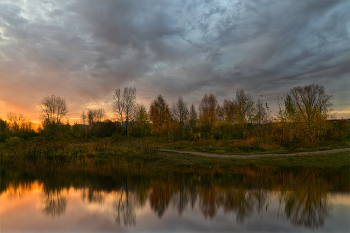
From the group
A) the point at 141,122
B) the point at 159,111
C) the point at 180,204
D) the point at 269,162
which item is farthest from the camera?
the point at 159,111

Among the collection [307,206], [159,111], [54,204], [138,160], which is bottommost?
[307,206]

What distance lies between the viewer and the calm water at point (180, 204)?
5102 millimetres

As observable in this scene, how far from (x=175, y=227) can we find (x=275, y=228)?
2.53 metres

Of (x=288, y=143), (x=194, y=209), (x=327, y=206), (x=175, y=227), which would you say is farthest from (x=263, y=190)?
(x=288, y=143)

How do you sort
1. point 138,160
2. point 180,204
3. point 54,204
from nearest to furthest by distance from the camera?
point 180,204 < point 54,204 < point 138,160

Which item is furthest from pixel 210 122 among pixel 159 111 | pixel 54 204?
pixel 54 204

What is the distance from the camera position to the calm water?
510 cm

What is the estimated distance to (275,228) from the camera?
4836 mm

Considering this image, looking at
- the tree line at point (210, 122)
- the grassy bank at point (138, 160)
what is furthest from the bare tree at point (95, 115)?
the grassy bank at point (138, 160)

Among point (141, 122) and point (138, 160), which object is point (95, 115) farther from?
point (138, 160)

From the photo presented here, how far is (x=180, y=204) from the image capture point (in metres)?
6.33

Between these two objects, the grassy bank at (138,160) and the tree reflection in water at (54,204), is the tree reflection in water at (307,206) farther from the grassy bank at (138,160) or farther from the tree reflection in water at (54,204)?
the tree reflection in water at (54,204)

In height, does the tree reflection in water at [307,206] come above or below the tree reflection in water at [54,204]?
below

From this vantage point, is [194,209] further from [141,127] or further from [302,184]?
[141,127]
